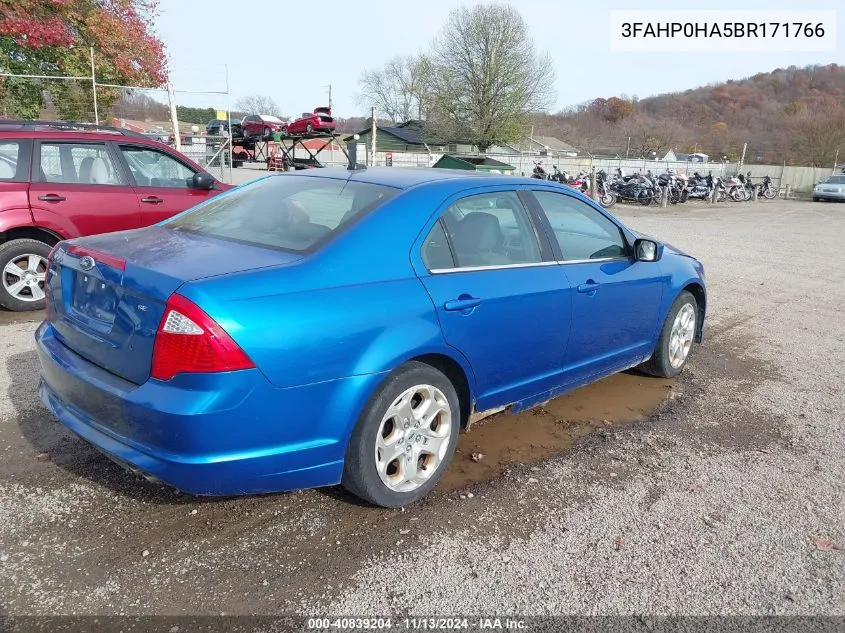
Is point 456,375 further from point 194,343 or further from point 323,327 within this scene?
point 194,343

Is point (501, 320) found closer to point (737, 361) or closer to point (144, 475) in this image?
point (144, 475)

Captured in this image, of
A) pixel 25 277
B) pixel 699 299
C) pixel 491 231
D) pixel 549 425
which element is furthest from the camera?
pixel 25 277

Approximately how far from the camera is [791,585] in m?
2.60

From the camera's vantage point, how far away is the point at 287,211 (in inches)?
129

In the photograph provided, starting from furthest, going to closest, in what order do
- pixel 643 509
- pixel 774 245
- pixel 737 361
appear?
pixel 774 245
pixel 737 361
pixel 643 509

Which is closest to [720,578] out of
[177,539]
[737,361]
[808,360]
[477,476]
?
[477,476]

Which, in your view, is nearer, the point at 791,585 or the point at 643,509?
the point at 791,585

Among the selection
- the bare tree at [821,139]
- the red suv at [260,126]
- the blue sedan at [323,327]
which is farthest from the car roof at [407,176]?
the bare tree at [821,139]

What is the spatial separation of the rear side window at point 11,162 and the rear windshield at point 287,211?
3.24 m

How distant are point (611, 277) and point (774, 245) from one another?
1178cm

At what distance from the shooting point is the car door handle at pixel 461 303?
3.00 m

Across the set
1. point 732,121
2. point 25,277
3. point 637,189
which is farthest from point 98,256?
point 732,121

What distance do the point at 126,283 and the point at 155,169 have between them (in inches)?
184

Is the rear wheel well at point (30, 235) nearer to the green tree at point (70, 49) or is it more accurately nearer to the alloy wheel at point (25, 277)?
the alloy wheel at point (25, 277)
